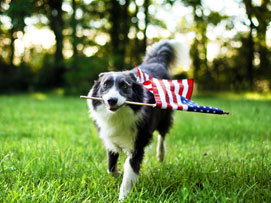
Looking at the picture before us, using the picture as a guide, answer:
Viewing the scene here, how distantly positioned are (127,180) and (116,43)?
1680 cm

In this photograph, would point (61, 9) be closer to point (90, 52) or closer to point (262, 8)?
point (90, 52)

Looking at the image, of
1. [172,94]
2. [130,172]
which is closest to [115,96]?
[172,94]

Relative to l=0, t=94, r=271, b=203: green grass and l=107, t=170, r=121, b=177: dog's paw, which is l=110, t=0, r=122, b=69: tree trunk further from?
l=107, t=170, r=121, b=177: dog's paw

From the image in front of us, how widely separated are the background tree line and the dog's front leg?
43.0 feet

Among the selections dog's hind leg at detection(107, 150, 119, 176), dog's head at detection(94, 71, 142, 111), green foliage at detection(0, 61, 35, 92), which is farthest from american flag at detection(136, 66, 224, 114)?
→ green foliage at detection(0, 61, 35, 92)

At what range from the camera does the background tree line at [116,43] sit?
1647 cm

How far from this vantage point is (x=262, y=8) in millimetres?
14172

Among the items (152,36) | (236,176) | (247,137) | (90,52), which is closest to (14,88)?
(90,52)

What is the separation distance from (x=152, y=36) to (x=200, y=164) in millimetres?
22273

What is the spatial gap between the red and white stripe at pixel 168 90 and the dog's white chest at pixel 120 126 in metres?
0.37

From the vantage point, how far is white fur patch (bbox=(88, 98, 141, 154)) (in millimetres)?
2875

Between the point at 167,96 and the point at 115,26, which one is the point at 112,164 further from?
the point at 115,26

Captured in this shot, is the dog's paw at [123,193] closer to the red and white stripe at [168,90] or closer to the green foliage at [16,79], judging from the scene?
the red and white stripe at [168,90]

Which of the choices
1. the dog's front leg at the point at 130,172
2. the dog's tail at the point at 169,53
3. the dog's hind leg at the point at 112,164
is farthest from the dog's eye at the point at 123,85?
the dog's tail at the point at 169,53
